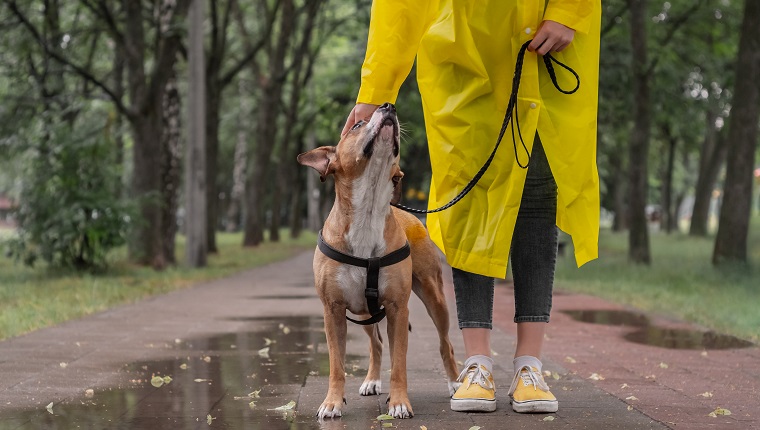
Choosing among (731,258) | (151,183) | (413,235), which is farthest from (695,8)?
(413,235)

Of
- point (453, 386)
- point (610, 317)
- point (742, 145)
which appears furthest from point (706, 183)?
point (453, 386)

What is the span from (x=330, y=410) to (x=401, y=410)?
1.00ft

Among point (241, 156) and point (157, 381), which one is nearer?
point (157, 381)

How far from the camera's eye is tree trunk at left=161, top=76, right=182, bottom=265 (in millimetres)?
18906

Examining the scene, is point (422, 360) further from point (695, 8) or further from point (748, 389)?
point (695, 8)

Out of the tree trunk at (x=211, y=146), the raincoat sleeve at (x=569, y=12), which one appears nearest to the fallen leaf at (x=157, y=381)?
the raincoat sleeve at (x=569, y=12)

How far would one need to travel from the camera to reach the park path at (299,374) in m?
4.50

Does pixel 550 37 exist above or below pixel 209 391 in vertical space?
above

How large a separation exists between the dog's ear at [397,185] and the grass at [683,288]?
13.6 ft

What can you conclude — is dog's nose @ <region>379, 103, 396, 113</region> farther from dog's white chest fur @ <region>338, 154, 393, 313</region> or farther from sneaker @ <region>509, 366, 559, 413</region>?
sneaker @ <region>509, 366, 559, 413</region>

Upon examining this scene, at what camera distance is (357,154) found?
14.7 feet

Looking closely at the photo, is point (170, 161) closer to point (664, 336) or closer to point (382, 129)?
point (664, 336)

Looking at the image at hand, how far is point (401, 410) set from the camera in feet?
14.7

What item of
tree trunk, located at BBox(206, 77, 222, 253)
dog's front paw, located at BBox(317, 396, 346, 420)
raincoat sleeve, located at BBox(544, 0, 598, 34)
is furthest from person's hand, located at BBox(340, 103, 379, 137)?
tree trunk, located at BBox(206, 77, 222, 253)
